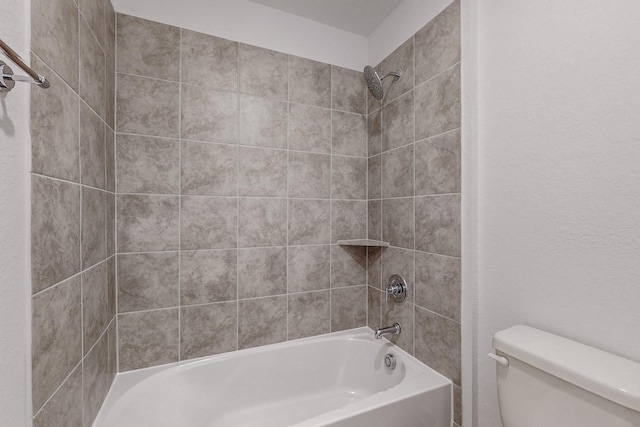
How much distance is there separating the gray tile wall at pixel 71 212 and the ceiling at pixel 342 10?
91 centimetres

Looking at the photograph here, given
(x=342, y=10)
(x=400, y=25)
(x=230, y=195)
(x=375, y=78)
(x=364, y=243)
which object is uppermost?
(x=342, y=10)

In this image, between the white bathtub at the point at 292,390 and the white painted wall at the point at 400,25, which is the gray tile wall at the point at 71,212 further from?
the white painted wall at the point at 400,25

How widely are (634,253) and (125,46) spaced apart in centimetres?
209

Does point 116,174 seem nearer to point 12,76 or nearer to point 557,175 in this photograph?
point 12,76

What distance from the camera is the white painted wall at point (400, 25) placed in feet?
4.55

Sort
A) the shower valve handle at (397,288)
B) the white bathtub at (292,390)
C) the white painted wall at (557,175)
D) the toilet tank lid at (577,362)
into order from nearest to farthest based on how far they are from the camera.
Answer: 1. the toilet tank lid at (577,362)
2. the white painted wall at (557,175)
3. the white bathtub at (292,390)
4. the shower valve handle at (397,288)

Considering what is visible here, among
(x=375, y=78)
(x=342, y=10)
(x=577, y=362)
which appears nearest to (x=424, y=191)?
(x=375, y=78)

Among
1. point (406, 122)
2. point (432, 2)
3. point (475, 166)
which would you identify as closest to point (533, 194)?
point (475, 166)

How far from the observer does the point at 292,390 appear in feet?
5.30

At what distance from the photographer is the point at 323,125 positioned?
1.76 m

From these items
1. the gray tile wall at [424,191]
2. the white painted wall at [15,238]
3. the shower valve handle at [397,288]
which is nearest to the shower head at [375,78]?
the gray tile wall at [424,191]

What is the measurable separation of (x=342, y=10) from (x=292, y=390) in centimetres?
223

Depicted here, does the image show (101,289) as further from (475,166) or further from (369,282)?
(475,166)

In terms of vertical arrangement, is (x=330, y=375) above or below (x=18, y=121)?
below
